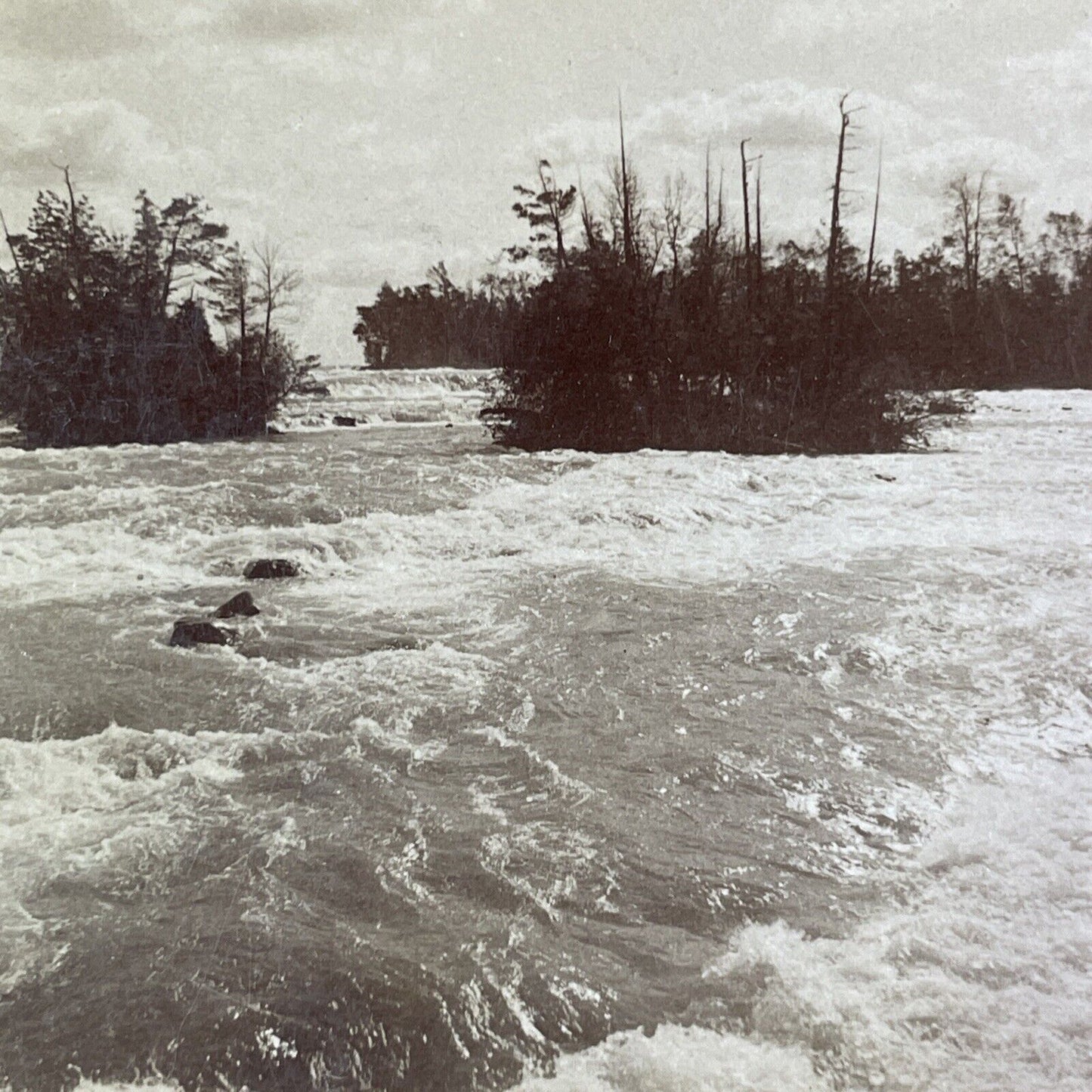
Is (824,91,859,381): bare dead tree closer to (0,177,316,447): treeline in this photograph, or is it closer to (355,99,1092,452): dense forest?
(355,99,1092,452): dense forest

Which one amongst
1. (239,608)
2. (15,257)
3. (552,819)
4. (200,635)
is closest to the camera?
(552,819)

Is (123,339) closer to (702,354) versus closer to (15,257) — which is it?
(15,257)

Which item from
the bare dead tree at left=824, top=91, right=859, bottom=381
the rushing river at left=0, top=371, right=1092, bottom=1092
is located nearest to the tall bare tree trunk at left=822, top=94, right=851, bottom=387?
the bare dead tree at left=824, top=91, right=859, bottom=381

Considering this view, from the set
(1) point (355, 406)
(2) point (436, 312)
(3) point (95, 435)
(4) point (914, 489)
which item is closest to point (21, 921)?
(4) point (914, 489)

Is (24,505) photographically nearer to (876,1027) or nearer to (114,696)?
(114,696)

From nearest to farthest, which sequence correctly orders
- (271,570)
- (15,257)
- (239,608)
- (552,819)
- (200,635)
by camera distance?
(552,819)
(200,635)
(239,608)
(271,570)
(15,257)

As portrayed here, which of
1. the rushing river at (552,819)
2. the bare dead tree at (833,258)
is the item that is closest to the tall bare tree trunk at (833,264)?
the bare dead tree at (833,258)

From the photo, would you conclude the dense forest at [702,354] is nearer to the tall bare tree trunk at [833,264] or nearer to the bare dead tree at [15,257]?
the tall bare tree trunk at [833,264]

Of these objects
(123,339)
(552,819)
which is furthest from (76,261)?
(552,819)
